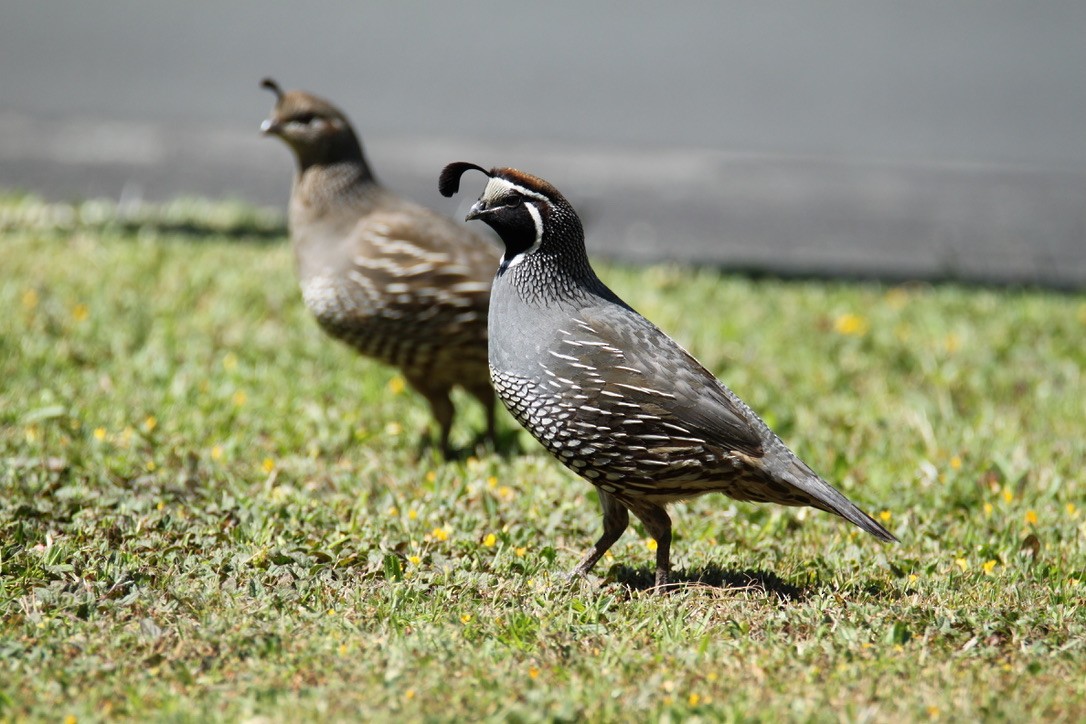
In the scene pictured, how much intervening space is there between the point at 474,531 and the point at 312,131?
2562 millimetres

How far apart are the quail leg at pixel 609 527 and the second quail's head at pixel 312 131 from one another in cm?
270

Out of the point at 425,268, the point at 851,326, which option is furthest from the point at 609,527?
the point at 851,326

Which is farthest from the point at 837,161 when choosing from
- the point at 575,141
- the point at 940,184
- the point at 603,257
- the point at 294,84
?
the point at 294,84

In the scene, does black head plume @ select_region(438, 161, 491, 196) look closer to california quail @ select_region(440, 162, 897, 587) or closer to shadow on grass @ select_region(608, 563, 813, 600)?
california quail @ select_region(440, 162, 897, 587)

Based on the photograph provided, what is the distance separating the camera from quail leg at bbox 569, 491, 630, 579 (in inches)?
192

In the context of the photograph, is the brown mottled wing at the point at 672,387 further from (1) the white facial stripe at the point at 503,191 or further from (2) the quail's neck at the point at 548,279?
(1) the white facial stripe at the point at 503,191

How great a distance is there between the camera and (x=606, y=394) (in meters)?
4.52

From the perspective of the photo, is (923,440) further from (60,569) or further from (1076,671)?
(60,569)

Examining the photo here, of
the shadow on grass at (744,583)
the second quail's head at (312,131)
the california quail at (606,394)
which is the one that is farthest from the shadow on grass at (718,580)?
the second quail's head at (312,131)

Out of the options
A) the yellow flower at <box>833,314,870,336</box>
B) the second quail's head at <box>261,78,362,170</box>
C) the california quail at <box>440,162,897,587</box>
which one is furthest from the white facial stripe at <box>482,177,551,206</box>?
the yellow flower at <box>833,314,870,336</box>

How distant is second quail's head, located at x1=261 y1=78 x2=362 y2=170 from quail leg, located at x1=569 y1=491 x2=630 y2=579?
2.70 metres

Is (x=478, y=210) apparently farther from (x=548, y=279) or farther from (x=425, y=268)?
(x=425, y=268)

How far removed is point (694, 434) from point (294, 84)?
353 inches

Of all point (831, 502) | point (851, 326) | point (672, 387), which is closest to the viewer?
point (831, 502)
